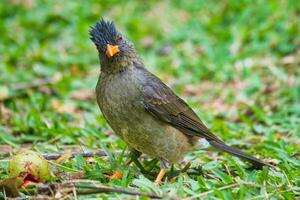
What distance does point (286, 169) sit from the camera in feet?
17.8

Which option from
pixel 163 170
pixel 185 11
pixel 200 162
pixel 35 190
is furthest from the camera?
pixel 185 11

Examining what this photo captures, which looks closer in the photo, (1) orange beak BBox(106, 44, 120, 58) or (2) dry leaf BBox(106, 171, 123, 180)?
(2) dry leaf BBox(106, 171, 123, 180)

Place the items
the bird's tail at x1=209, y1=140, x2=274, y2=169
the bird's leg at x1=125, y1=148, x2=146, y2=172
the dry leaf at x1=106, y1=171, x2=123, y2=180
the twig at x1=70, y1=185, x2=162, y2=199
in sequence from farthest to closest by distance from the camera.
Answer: the bird's tail at x1=209, y1=140, x2=274, y2=169 < the bird's leg at x1=125, y1=148, x2=146, y2=172 < the dry leaf at x1=106, y1=171, x2=123, y2=180 < the twig at x1=70, y1=185, x2=162, y2=199

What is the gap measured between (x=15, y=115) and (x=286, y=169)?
324 centimetres

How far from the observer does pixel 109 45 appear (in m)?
5.39

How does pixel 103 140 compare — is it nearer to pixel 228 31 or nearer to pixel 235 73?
pixel 235 73

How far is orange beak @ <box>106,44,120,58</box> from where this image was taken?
5.31m

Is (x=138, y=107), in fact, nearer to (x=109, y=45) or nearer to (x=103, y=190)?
(x=109, y=45)

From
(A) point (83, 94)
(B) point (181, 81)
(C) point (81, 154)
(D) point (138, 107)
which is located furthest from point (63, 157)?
(B) point (181, 81)

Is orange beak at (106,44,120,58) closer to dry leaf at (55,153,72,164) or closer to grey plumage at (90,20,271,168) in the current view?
grey plumage at (90,20,271,168)

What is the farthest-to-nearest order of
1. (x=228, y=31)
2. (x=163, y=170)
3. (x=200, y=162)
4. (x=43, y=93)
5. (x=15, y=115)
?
(x=228, y=31)
(x=43, y=93)
(x=15, y=115)
(x=200, y=162)
(x=163, y=170)

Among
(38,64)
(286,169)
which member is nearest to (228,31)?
(38,64)

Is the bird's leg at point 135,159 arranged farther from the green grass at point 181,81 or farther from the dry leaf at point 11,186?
the dry leaf at point 11,186

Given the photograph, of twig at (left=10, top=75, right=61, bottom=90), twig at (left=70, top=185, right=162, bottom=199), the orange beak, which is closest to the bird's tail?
the orange beak
